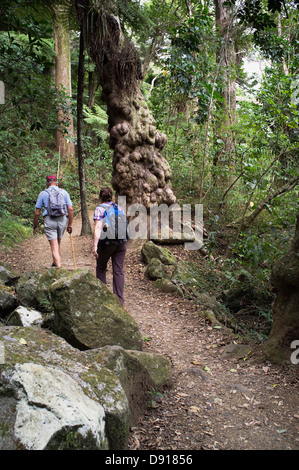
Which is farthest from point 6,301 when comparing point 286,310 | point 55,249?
point 286,310

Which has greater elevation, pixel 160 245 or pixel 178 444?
pixel 160 245

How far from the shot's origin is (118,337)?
12.5ft

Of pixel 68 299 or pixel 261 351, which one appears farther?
pixel 261 351

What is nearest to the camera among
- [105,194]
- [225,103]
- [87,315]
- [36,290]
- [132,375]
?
[132,375]

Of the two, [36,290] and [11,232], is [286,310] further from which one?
[11,232]

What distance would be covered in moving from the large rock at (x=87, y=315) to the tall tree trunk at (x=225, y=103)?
5.70 meters

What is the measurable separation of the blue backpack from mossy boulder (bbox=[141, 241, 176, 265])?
2.82m

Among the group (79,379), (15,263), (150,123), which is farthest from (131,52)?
(79,379)

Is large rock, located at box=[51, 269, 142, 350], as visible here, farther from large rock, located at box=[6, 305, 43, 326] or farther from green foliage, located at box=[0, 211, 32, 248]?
green foliage, located at box=[0, 211, 32, 248]

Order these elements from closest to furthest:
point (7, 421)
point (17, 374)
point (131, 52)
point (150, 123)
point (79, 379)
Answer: point (7, 421) → point (17, 374) → point (79, 379) → point (131, 52) → point (150, 123)

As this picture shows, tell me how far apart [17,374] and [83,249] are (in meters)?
7.23

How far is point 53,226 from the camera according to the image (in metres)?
6.55

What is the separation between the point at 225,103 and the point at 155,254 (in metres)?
4.76
